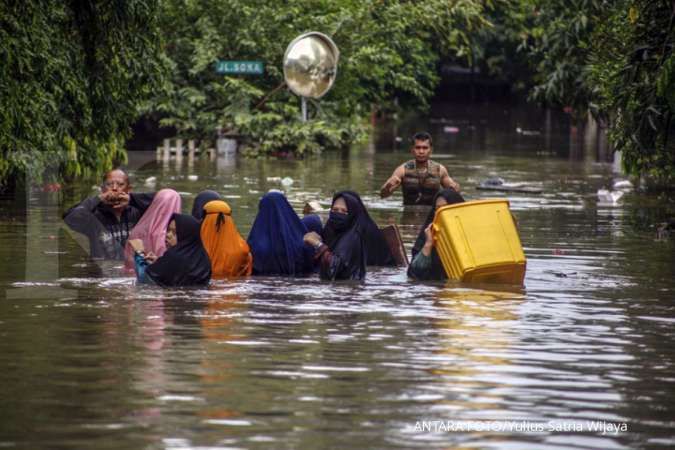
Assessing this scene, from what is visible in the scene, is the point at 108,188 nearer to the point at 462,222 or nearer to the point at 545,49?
the point at 462,222

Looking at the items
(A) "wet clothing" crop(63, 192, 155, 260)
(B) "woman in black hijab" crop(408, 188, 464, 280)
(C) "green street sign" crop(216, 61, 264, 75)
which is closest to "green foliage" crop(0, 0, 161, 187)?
(A) "wet clothing" crop(63, 192, 155, 260)

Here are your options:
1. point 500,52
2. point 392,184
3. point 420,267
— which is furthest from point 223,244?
point 500,52

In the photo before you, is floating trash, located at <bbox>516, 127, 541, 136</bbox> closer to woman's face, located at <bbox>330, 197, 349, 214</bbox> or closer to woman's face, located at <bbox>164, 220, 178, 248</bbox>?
woman's face, located at <bbox>330, 197, 349, 214</bbox>

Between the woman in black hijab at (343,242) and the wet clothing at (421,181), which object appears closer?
the woman in black hijab at (343,242)

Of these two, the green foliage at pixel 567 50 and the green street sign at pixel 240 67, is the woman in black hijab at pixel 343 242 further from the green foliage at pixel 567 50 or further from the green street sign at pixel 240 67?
the green street sign at pixel 240 67

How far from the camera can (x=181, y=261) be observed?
1496 cm

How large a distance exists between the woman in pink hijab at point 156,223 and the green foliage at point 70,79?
11.3ft

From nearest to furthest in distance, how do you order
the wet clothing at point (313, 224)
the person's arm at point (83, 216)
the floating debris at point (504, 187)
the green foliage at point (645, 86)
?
the person's arm at point (83, 216), the wet clothing at point (313, 224), the green foliage at point (645, 86), the floating debris at point (504, 187)

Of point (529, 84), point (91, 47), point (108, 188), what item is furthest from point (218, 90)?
point (529, 84)

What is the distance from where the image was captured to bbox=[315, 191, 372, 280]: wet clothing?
51.4 ft

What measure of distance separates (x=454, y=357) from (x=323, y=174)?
77.4ft

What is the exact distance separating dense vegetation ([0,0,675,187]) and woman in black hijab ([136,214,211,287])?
4.70m

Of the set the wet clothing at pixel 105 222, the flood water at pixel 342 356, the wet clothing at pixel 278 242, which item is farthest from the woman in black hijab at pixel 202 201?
the flood water at pixel 342 356

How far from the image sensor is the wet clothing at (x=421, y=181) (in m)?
20.8
